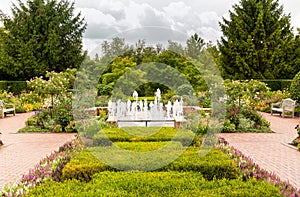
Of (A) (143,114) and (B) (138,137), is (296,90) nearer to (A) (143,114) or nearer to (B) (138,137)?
(A) (143,114)

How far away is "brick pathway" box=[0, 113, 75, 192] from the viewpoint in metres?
5.89

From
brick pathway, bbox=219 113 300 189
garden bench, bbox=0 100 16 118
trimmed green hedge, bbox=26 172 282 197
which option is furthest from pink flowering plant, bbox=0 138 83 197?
garden bench, bbox=0 100 16 118

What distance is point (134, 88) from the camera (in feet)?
41.9

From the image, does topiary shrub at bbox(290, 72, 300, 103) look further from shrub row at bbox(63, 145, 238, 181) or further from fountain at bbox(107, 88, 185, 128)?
shrub row at bbox(63, 145, 238, 181)

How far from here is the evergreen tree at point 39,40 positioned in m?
22.8

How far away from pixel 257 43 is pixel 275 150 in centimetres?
1722

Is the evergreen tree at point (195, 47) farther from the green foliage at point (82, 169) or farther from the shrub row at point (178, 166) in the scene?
the green foliage at point (82, 169)

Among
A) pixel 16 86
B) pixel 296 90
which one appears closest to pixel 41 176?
pixel 296 90

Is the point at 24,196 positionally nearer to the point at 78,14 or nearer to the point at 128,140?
the point at 128,140

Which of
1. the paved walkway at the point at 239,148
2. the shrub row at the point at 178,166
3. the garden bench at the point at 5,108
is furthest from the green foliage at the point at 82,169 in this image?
the garden bench at the point at 5,108

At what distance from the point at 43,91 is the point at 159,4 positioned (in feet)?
17.2

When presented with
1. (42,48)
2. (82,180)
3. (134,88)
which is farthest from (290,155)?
(42,48)

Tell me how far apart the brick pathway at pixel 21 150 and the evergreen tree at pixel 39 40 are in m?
12.0

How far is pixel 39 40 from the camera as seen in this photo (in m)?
23.7
